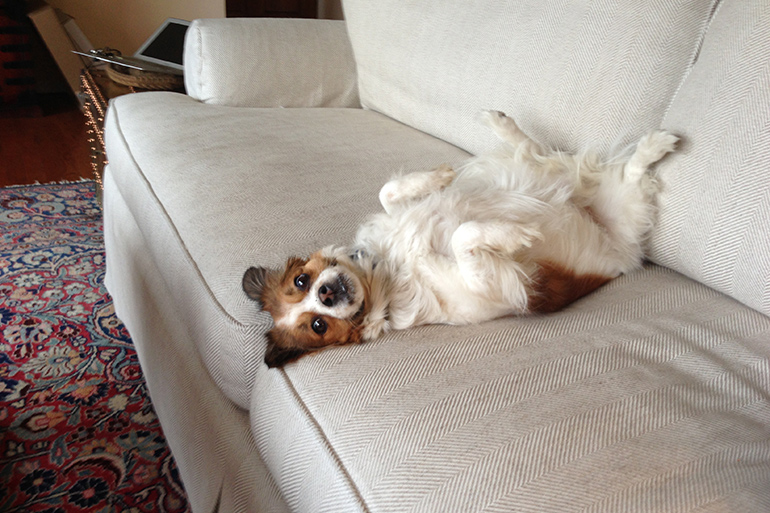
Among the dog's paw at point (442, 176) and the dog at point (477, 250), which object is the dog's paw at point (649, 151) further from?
the dog's paw at point (442, 176)

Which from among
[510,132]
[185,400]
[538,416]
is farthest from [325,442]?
[510,132]

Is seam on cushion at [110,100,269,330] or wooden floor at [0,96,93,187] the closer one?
seam on cushion at [110,100,269,330]

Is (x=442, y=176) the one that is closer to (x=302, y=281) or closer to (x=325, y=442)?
(x=302, y=281)

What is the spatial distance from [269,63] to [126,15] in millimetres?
3244

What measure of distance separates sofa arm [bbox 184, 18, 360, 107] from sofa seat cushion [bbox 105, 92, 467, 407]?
0.12 metres

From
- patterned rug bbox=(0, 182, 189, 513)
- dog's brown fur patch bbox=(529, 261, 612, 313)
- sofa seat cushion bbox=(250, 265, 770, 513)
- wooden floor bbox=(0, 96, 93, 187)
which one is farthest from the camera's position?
wooden floor bbox=(0, 96, 93, 187)

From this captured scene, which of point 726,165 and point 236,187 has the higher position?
point 726,165

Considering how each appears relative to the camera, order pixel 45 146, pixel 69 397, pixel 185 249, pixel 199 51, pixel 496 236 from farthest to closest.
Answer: pixel 45 146 → pixel 199 51 → pixel 69 397 → pixel 185 249 → pixel 496 236

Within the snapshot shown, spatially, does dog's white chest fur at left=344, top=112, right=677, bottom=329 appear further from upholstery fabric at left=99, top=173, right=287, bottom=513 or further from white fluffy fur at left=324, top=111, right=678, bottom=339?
upholstery fabric at left=99, top=173, right=287, bottom=513

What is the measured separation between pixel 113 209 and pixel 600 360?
6.10 feet

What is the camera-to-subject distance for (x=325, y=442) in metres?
0.89

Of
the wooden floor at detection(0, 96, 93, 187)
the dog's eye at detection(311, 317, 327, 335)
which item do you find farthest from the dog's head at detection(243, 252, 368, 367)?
the wooden floor at detection(0, 96, 93, 187)

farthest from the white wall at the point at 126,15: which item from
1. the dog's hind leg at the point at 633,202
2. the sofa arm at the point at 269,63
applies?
the dog's hind leg at the point at 633,202

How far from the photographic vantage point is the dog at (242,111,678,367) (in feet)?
3.78
